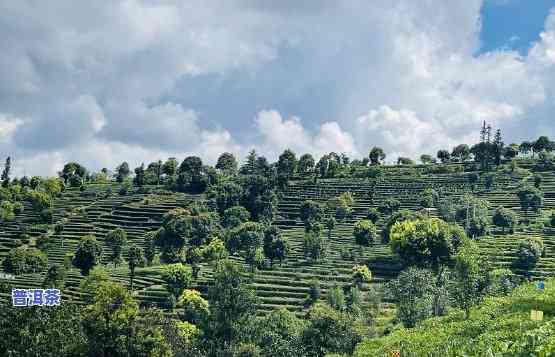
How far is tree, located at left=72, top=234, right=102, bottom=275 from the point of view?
4481 inches

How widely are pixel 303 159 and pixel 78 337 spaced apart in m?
114

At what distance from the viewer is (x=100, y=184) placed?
189m

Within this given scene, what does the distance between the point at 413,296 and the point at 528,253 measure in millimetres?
33463

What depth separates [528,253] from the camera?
335 feet

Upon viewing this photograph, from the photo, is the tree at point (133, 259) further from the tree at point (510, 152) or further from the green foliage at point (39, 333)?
the tree at point (510, 152)

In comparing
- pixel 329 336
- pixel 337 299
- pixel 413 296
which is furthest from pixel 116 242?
pixel 413 296

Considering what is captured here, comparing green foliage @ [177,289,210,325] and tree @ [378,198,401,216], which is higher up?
tree @ [378,198,401,216]

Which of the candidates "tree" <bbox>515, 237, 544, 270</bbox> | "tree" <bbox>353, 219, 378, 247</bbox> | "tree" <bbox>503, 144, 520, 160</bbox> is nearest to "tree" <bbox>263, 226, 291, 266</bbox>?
"tree" <bbox>353, 219, 378, 247</bbox>

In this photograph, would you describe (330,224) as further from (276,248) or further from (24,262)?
(24,262)

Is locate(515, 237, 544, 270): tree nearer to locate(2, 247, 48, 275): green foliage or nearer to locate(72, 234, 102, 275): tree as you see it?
locate(72, 234, 102, 275): tree

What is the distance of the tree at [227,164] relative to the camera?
195125 mm

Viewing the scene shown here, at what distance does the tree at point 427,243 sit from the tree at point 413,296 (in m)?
18.5

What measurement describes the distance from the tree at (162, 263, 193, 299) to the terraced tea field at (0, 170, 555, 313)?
286 centimetres

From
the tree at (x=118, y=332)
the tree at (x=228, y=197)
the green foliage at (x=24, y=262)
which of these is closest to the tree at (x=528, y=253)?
the tree at (x=118, y=332)
